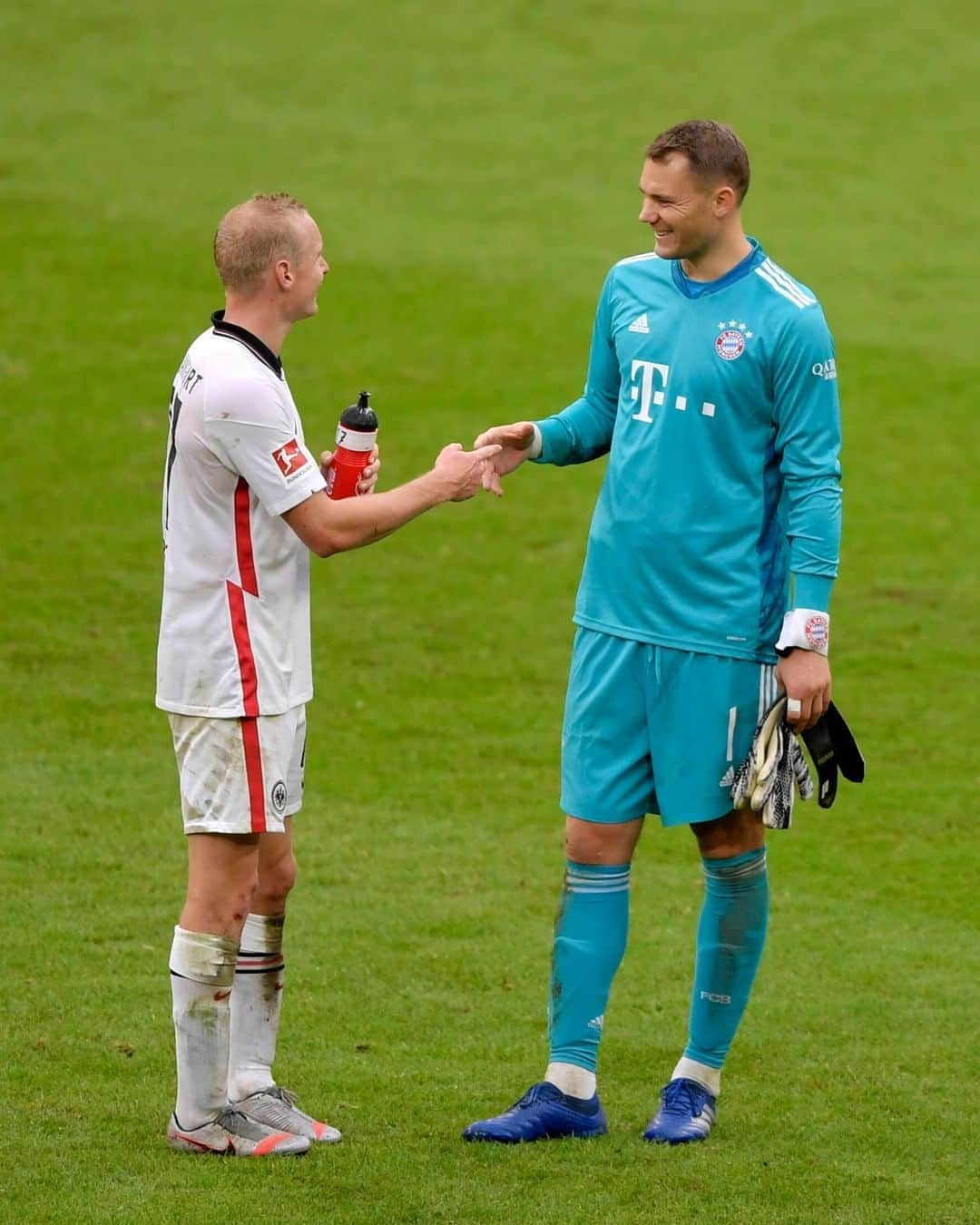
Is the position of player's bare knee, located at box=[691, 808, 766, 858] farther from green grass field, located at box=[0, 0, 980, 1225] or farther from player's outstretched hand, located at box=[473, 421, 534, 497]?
player's outstretched hand, located at box=[473, 421, 534, 497]

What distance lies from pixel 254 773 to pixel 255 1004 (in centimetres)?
72

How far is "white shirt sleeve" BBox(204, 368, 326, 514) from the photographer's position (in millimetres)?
4496

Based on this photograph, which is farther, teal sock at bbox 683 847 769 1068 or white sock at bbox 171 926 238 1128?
teal sock at bbox 683 847 769 1068

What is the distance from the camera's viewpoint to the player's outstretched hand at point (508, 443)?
5230mm

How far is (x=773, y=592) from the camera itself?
502 cm

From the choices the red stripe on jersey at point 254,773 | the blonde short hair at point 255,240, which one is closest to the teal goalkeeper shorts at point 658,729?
the red stripe on jersey at point 254,773

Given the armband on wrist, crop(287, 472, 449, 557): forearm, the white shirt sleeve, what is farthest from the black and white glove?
the white shirt sleeve

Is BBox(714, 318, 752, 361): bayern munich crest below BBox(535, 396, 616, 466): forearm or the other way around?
the other way around

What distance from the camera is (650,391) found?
4.97 meters

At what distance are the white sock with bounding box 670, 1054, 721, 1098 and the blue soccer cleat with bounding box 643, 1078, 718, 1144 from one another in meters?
0.02

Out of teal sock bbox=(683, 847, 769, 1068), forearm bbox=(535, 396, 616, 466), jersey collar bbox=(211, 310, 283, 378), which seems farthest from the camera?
forearm bbox=(535, 396, 616, 466)

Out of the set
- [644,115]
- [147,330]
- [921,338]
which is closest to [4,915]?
[147,330]

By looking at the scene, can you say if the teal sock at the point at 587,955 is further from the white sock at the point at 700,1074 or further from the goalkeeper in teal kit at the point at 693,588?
the white sock at the point at 700,1074

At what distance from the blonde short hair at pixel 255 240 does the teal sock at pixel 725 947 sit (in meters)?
1.87
